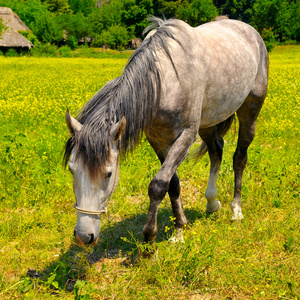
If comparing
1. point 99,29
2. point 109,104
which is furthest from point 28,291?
point 99,29

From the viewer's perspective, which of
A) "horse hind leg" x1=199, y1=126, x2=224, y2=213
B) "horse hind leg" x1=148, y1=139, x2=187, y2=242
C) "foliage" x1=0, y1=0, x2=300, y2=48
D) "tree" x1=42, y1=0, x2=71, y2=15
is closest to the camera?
"horse hind leg" x1=148, y1=139, x2=187, y2=242

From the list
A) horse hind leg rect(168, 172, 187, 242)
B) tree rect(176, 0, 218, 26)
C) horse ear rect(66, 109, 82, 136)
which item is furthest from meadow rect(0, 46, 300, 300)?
tree rect(176, 0, 218, 26)

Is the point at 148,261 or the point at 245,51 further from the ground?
the point at 245,51

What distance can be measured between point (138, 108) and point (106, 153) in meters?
0.54

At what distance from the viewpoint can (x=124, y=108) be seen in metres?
2.93

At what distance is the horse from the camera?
271 centimetres

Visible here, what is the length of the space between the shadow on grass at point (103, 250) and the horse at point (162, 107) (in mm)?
389

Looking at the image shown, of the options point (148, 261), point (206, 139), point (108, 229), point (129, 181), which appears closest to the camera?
point (148, 261)

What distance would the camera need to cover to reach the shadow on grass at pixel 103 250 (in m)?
3.13

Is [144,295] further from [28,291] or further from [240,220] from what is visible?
[240,220]

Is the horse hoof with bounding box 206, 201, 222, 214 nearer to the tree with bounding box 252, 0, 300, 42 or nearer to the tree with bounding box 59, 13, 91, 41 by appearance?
the tree with bounding box 252, 0, 300, 42

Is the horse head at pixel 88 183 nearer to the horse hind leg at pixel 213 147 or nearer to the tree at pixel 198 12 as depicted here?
the horse hind leg at pixel 213 147

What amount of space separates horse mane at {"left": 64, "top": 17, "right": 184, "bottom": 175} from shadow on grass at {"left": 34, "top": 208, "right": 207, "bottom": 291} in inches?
33.7

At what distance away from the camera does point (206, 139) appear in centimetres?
491
